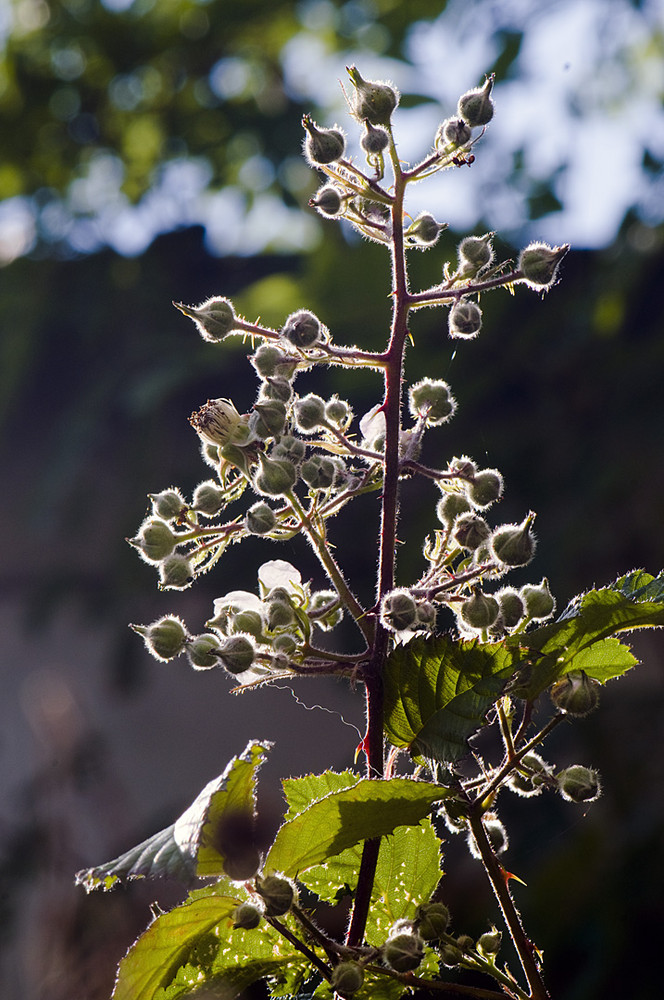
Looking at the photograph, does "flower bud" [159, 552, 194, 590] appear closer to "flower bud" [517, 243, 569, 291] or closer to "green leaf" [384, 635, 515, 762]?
"green leaf" [384, 635, 515, 762]

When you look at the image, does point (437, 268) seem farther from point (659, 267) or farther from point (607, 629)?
point (607, 629)

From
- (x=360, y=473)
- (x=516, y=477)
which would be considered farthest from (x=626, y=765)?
(x=360, y=473)

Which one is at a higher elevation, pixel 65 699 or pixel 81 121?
pixel 81 121

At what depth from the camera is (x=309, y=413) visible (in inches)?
19.8

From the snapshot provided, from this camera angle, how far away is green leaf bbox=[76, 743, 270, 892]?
1.22 ft

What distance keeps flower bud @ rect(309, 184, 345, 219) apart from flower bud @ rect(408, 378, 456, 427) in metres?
0.12

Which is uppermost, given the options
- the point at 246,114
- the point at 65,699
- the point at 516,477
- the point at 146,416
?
the point at 246,114

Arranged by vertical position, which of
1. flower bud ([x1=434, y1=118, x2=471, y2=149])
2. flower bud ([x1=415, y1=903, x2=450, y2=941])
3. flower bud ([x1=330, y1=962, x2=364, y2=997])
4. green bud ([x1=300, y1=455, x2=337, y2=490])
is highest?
flower bud ([x1=434, y1=118, x2=471, y2=149])

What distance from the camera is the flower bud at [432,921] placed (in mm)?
427

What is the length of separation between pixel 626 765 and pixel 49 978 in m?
1.13

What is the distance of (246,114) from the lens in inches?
101

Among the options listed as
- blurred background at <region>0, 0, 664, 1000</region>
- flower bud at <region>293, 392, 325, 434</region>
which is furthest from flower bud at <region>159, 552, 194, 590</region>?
blurred background at <region>0, 0, 664, 1000</region>

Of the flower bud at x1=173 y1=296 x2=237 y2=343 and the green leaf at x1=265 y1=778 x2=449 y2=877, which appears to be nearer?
the green leaf at x1=265 y1=778 x2=449 y2=877

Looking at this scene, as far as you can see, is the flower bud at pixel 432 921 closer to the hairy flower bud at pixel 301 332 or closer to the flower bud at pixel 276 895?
the flower bud at pixel 276 895
